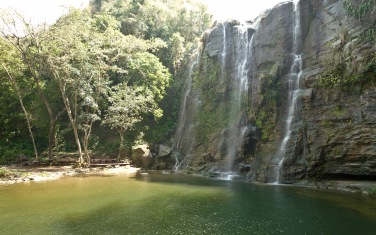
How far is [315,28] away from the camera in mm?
21125

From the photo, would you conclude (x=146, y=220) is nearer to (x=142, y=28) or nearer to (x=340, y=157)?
(x=340, y=157)

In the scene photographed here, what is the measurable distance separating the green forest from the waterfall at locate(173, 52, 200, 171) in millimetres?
1845

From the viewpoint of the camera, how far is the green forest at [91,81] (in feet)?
75.8

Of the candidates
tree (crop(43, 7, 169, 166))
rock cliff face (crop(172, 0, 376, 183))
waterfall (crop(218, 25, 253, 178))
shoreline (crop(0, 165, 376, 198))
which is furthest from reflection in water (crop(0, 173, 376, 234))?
tree (crop(43, 7, 169, 166))

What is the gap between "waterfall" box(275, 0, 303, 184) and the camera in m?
18.2

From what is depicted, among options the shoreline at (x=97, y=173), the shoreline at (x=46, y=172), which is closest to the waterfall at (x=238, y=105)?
the shoreline at (x=97, y=173)

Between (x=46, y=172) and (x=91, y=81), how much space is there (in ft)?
31.0

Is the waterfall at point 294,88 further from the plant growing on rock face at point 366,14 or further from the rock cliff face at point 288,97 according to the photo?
the plant growing on rock face at point 366,14

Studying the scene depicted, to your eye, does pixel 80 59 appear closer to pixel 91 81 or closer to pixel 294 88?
pixel 91 81

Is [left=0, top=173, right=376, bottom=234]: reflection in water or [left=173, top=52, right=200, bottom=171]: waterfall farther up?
[left=173, top=52, right=200, bottom=171]: waterfall

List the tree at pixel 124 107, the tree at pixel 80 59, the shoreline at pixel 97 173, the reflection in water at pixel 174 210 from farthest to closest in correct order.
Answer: the tree at pixel 124 107 < the tree at pixel 80 59 < the shoreline at pixel 97 173 < the reflection in water at pixel 174 210

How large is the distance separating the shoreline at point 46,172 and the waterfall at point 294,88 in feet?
40.7

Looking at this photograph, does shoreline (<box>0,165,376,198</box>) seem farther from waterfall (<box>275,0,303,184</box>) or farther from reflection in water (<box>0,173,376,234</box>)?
waterfall (<box>275,0,303,184</box>)

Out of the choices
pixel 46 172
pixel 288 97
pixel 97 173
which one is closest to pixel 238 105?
pixel 288 97
